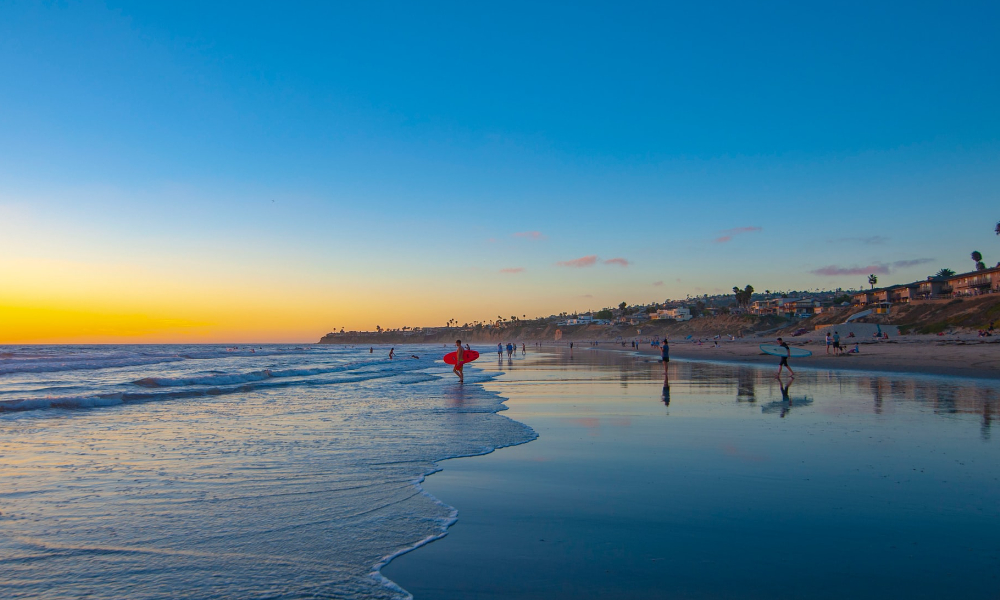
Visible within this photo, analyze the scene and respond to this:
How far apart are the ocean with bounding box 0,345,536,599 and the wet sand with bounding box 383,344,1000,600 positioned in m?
0.54

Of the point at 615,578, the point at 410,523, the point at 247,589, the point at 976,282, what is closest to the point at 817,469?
the point at 615,578

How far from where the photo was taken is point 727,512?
219 inches

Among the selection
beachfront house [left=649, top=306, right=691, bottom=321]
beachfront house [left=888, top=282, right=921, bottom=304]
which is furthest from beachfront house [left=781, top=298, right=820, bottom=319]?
beachfront house [left=649, top=306, right=691, bottom=321]

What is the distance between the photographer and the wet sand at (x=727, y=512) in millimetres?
4004

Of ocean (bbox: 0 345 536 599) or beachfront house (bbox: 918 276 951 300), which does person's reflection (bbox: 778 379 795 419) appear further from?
beachfront house (bbox: 918 276 951 300)

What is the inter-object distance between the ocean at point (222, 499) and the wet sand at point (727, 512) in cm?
54

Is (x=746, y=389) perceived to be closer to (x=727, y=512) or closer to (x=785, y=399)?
(x=785, y=399)

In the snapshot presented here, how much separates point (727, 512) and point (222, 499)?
5.43 m

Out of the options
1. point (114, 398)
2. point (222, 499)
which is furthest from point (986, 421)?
point (114, 398)

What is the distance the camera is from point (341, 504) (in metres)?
6.07

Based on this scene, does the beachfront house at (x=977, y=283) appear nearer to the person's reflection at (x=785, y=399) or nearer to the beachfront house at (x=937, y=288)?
the beachfront house at (x=937, y=288)

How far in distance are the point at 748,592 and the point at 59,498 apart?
7.19 metres

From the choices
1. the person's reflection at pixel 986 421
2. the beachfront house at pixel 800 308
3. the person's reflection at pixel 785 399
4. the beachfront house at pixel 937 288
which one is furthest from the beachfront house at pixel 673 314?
the person's reflection at pixel 986 421

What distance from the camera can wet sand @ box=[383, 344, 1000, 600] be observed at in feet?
13.1
